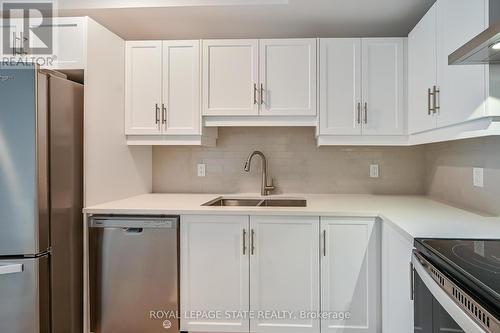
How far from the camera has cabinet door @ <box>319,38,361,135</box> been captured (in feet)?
7.63

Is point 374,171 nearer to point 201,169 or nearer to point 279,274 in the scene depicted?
point 279,274

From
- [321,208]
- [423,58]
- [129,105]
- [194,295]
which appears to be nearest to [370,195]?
[321,208]

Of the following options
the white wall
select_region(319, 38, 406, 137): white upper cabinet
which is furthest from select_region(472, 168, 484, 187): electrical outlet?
the white wall

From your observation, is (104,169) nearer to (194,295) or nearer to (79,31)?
(79,31)

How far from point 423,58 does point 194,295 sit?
81.2 inches

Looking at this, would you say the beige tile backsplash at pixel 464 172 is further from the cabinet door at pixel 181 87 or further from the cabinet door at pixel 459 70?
the cabinet door at pixel 181 87

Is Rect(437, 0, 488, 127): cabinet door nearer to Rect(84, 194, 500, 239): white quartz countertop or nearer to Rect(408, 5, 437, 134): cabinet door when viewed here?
Rect(408, 5, 437, 134): cabinet door

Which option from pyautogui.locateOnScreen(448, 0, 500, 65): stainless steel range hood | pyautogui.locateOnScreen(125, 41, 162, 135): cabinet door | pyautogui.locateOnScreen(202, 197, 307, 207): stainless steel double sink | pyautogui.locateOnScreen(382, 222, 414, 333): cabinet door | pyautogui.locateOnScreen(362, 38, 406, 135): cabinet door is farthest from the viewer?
pyautogui.locateOnScreen(202, 197, 307, 207): stainless steel double sink

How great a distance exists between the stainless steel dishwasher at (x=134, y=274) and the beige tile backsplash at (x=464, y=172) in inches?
72.1

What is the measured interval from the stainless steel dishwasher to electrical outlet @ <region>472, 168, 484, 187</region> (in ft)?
6.02

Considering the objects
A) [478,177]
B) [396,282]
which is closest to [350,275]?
[396,282]

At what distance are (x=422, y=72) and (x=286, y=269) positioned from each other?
1.49 m

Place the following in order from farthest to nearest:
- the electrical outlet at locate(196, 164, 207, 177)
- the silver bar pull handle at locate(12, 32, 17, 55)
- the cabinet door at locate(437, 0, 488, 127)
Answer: the electrical outlet at locate(196, 164, 207, 177), the silver bar pull handle at locate(12, 32, 17, 55), the cabinet door at locate(437, 0, 488, 127)

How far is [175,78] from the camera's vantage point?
2.42 m
